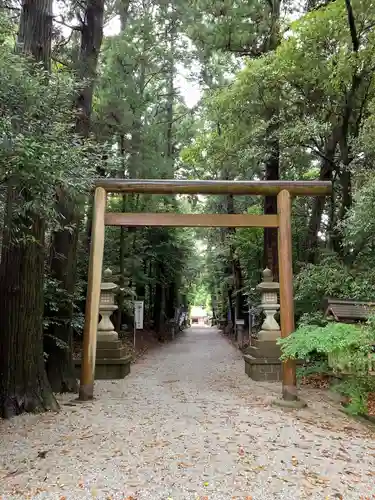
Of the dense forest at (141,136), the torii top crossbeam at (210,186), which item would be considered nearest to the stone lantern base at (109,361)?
the dense forest at (141,136)

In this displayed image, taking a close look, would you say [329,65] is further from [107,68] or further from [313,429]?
[313,429]

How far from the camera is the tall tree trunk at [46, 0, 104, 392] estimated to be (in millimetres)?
6633

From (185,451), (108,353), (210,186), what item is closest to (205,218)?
(210,186)

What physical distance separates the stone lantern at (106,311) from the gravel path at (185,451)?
1.95m

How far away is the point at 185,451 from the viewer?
390 cm

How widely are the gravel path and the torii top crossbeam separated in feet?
11.2

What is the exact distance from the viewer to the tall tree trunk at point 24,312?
196 inches

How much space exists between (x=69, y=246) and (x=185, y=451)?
4.39 meters

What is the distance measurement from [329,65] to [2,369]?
835 centimetres

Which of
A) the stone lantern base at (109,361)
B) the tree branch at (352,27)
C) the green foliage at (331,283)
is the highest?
the tree branch at (352,27)

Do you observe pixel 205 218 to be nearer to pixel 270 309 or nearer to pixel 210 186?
pixel 210 186

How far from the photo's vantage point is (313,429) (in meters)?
4.92

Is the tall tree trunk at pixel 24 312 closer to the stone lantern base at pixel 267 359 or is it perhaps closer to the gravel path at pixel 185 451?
the gravel path at pixel 185 451

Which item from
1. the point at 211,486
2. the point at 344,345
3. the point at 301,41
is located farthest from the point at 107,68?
the point at 211,486
